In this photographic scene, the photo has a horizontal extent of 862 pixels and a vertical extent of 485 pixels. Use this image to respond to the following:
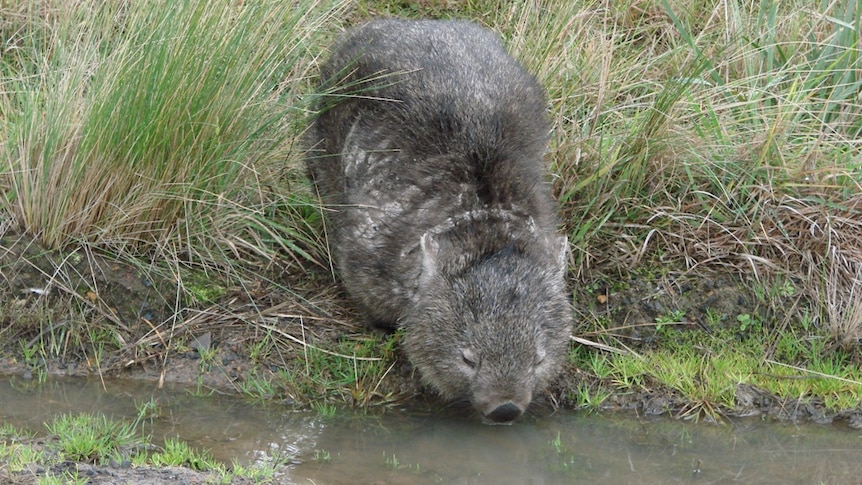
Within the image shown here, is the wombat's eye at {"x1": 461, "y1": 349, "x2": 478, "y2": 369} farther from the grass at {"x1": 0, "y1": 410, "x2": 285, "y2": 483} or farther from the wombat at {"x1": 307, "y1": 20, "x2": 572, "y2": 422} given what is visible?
the grass at {"x1": 0, "y1": 410, "x2": 285, "y2": 483}

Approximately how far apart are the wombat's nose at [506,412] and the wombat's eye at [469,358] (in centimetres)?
24

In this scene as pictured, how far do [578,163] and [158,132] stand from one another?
2.48m

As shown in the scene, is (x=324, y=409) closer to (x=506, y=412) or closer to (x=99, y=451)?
(x=506, y=412)

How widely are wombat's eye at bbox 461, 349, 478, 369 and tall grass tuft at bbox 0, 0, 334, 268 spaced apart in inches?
54.8

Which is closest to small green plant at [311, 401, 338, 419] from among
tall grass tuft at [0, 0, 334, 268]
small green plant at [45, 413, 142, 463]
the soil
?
the soil

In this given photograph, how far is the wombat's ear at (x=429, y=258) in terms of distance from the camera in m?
5.73

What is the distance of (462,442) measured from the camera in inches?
217

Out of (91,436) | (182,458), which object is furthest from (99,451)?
(182,458)

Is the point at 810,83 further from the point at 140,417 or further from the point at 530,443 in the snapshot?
the point at 140,417

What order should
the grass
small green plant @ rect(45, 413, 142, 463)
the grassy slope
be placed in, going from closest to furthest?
the grass < small green plant @ rect(45, 413, 142, 463) < the grassy slope

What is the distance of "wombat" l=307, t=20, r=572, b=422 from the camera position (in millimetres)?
5547

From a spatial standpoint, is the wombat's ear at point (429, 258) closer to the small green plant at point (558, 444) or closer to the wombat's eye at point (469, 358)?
the wombat's eye at point (469, 358)

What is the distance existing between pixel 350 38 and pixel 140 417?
278 centimetres

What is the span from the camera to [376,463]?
16.8ft
